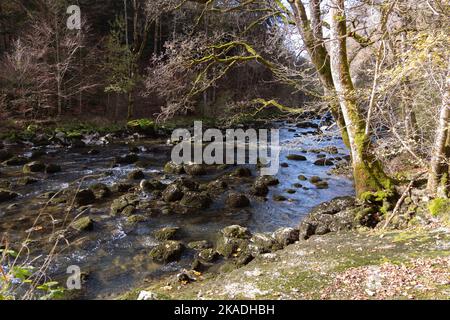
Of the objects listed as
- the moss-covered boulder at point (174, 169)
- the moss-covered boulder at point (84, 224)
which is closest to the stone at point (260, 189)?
the moss-covered boulder at point (174, 169)

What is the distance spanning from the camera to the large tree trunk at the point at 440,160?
20.2 ft

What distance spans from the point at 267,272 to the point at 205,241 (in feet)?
9.96

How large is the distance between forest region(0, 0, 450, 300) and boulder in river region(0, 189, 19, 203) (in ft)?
0.21

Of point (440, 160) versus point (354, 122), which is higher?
point (354, 122)

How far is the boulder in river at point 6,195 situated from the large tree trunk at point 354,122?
10394 millimetres

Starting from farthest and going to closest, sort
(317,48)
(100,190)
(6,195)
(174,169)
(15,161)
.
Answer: (15,161) → (174,169) → (100,190) → (6,195) → (317,48)

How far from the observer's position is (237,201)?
11094 mm

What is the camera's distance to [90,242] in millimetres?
8461

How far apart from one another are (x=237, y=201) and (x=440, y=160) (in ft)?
19.7

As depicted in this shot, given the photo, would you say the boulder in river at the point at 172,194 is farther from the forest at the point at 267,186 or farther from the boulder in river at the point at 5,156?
the boulder in river at the point at 5,156

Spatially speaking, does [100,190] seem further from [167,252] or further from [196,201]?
[167,252]

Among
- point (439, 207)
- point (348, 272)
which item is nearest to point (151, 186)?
point (348, 272)

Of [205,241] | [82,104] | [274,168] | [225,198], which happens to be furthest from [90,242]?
[82,104]
